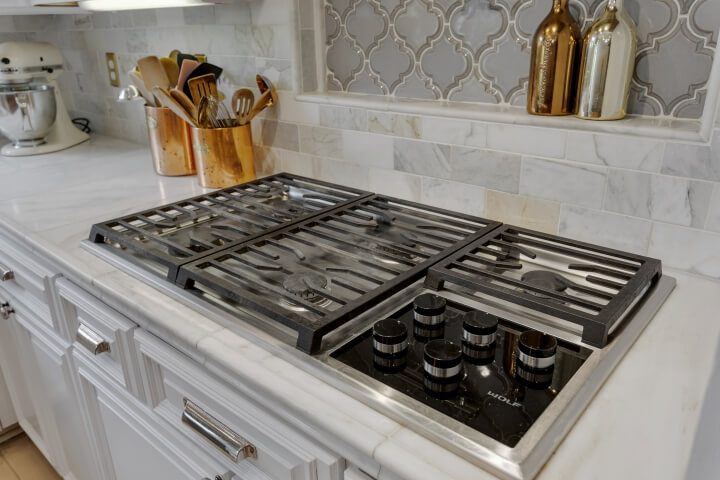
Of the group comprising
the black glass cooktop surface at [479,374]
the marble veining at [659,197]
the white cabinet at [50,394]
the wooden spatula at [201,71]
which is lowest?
the white cabinet at [50,394]

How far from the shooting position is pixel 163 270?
0.99m

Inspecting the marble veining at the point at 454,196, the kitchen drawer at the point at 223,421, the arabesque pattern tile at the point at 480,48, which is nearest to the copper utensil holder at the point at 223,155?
the arabesque pattern tile at the point at 480,48

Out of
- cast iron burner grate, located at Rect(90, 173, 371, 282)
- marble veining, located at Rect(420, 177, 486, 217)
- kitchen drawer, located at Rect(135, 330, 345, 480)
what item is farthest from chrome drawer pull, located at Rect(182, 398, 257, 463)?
marble veining, located at Rect(420, 177, 486, 217)

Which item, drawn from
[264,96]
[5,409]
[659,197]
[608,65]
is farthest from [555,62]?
[5,409]

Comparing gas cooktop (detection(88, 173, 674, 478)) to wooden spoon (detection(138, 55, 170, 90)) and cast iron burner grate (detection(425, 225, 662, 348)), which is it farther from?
wooden spoon (detection(138, 55, 170, 90))

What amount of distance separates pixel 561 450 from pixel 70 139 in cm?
206

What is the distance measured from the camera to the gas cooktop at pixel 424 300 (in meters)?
0.63

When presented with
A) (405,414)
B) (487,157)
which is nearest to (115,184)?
(487,157)

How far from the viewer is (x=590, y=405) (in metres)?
0.63

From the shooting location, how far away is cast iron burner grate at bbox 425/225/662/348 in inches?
30.5

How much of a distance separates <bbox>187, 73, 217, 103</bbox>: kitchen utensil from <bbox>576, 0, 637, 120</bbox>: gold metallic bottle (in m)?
0.88

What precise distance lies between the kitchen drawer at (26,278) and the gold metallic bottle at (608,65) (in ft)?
3.62

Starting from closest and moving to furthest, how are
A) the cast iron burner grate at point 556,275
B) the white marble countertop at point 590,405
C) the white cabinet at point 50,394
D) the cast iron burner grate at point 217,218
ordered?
the white marble countertop at point 590,405, the cast iron burner grate at point 556,275, the cast iron burner grate at point 217,218, the white cabinet at point 50,394

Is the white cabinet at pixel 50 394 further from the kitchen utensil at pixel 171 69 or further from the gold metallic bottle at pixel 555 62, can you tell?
the gold metallic bottle at pixel 555 62
